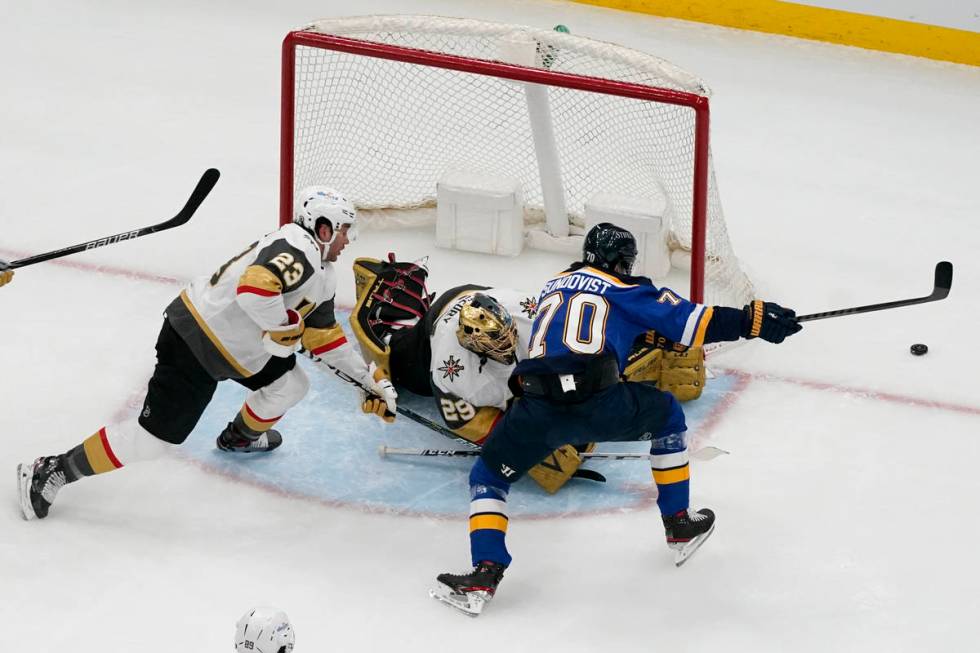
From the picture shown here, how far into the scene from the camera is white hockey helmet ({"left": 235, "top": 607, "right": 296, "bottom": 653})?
101 inches

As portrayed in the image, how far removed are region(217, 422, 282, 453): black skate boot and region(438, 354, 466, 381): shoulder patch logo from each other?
0.55 metres

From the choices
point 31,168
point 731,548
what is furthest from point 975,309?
point 31,168

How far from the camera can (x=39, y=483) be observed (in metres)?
4.22

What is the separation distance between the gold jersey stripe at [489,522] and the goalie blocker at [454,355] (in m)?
0.42

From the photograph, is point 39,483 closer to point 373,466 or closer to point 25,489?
point 25,489

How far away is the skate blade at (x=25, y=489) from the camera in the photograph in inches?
167

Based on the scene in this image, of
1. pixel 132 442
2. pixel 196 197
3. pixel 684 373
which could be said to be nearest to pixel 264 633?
pixel 132 442

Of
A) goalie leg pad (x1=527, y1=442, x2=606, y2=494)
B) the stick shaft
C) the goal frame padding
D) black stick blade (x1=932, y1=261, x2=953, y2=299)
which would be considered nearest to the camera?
black stick blade (x1=932, y1=261, x2=953, y2=299)

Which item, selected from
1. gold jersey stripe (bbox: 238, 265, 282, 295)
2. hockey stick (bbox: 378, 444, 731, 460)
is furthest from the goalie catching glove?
gold jersey stripe (bbox: 238, 265, 282, 295)

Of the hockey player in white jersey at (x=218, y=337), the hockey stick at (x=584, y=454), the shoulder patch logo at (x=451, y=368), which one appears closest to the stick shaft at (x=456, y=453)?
the hockey stick at (x=584, y=454)

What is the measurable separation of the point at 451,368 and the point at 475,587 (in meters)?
0.74

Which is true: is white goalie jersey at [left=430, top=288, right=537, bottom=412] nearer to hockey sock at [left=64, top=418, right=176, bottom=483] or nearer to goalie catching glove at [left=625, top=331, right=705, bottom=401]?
goalie catching glove at [left=625, top=331, right=705, bottom=401]

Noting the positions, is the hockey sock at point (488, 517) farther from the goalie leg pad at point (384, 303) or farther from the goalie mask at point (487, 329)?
the goalie leg pad at point (384, 303)

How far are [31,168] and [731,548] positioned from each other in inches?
137
